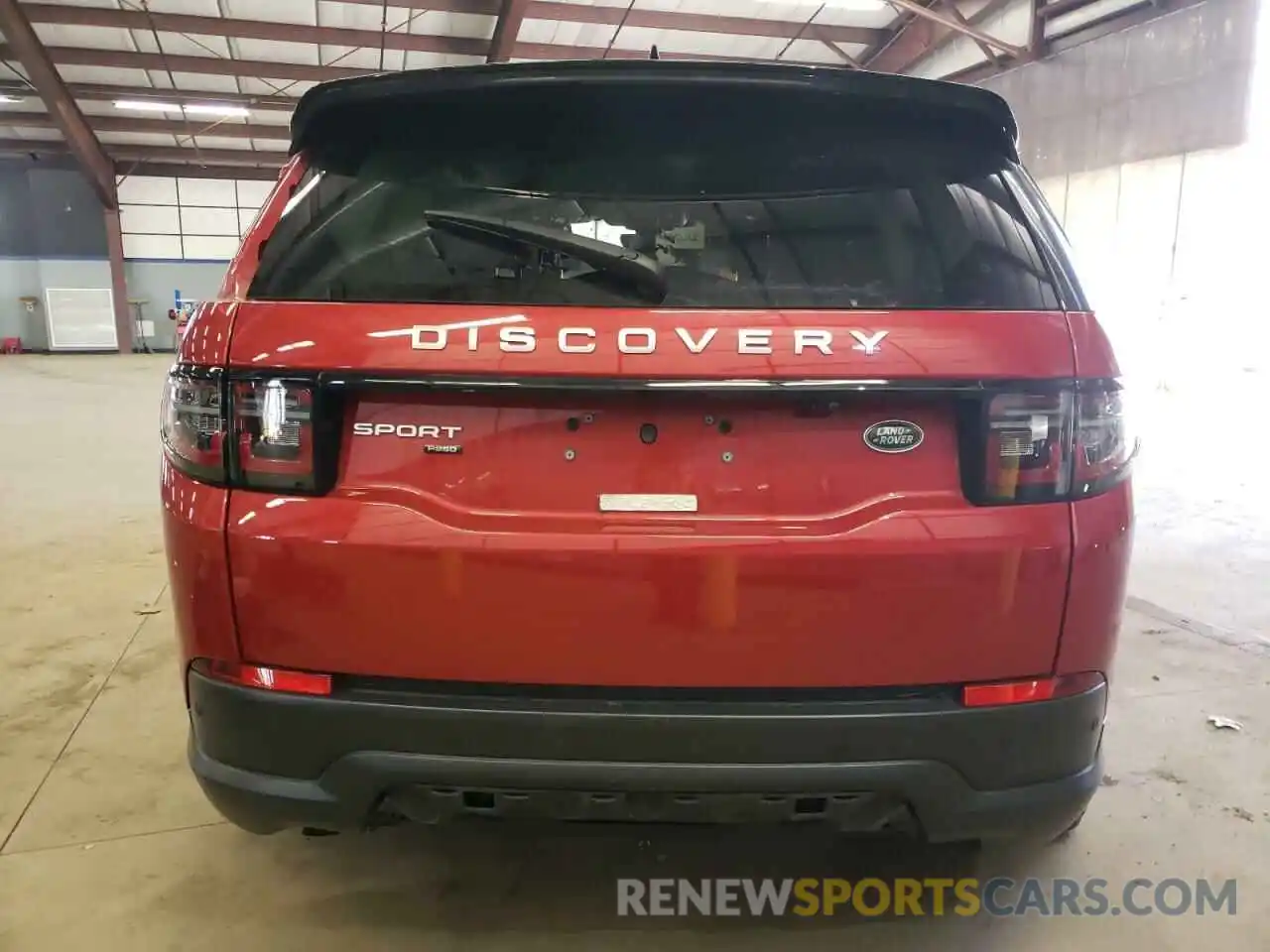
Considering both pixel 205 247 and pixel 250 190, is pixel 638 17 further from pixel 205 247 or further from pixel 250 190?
pixel 205 247

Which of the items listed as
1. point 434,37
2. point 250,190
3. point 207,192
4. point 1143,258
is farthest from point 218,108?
point 1143,258

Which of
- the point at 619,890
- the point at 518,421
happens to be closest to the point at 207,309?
the point at 518,421

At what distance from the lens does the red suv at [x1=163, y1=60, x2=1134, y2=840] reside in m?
1.33

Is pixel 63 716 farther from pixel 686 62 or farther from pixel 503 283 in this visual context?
pixel 686 62

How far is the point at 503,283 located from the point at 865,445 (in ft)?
2.00

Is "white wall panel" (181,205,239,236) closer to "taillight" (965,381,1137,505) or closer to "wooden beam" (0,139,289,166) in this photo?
"wooden beam" (0,139,289,166)

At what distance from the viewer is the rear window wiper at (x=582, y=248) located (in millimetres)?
1379

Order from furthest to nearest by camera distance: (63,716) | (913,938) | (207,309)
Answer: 1. (63,716)
2. (913,938)
3. (207,309)

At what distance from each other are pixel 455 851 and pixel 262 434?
118 centimetres

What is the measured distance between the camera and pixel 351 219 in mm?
1514

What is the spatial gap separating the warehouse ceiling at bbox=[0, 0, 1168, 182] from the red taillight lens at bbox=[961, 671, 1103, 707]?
463 inches

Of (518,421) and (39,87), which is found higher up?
(39,87)

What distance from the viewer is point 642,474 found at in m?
1.36

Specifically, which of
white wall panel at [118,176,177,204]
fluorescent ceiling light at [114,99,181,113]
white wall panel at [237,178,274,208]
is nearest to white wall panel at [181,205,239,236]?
white wall panel at [237,178,274,208]
